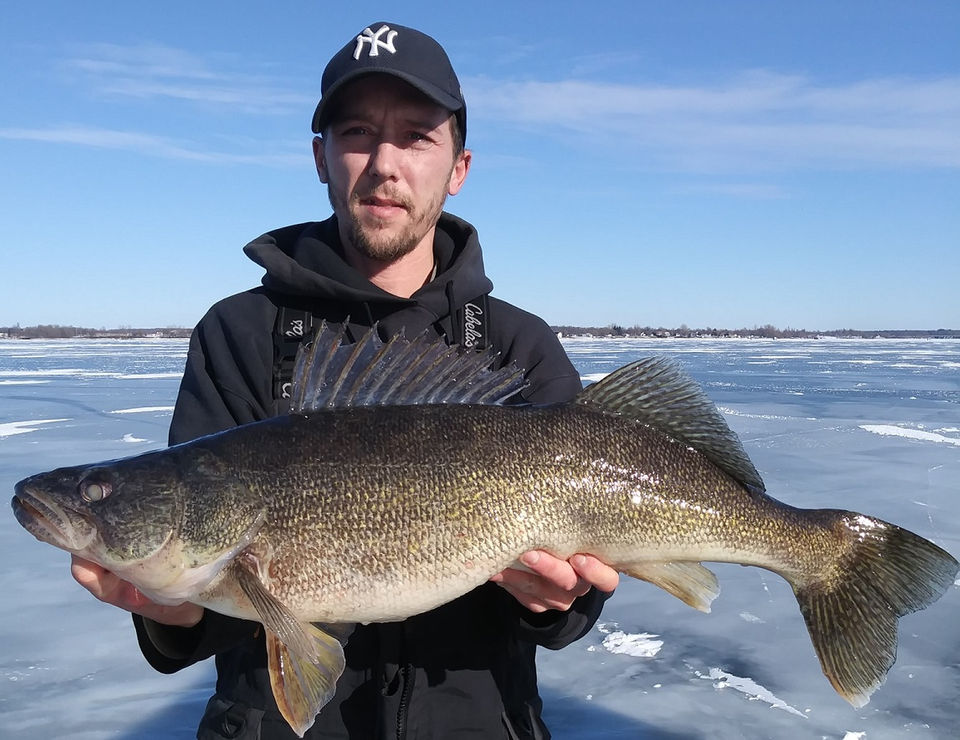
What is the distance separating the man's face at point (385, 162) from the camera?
2695mm

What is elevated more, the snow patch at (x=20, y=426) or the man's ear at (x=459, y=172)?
the man's ear at (x=459, y=172)

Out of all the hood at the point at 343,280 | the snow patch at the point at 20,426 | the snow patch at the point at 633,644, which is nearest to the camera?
the hood at the point at 343,280

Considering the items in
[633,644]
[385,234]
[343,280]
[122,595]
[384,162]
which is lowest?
[633,644]

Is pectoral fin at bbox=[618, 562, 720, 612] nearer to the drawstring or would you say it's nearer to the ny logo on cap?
the drawstring

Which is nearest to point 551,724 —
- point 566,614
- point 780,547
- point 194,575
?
point 566,614

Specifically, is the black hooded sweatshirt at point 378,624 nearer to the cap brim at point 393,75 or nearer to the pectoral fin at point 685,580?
the pectoral fin at point 685,580

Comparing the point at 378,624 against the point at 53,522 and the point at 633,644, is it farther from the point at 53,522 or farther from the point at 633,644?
the point at 633,644

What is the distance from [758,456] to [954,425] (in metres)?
3.95

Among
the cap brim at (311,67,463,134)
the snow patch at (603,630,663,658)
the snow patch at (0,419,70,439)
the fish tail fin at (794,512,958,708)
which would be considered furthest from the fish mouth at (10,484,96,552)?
the snow patch at (0,419,70,439)

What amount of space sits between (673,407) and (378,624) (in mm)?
1130

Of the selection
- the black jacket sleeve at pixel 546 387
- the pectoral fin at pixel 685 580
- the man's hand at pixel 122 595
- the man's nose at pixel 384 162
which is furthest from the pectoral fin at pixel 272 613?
the man's nose at pixel 384 162

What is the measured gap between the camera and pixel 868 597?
7.53ft

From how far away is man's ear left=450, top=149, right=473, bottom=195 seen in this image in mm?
3029

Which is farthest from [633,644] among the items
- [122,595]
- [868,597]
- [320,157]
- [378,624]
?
[320,157]
